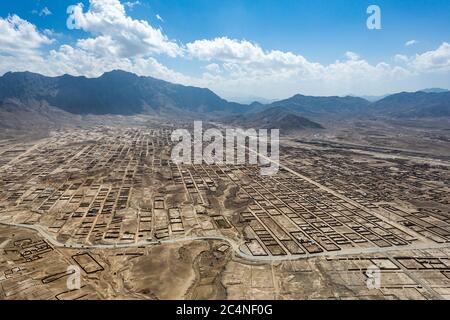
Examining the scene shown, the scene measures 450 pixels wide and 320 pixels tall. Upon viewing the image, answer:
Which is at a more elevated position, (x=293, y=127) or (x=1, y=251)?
(x=293, y=127)

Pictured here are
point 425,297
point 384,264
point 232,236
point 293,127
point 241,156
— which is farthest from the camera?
point 293,127

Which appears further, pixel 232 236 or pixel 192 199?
pixel 192 199

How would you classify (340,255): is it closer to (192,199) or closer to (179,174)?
(192,199)

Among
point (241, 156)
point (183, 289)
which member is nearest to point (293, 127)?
point (241, 156)

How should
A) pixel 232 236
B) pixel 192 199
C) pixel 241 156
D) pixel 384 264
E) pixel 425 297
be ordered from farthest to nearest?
pixel 241 156 < pixel 192 199 < pixel 232 236 < pixel 384 264 < pixel 425 297

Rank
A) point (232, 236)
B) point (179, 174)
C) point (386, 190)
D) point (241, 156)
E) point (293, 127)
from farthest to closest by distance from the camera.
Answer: point (293, 127), point (241, 156), point (179, 174), point (386, 190), point (232, 236)

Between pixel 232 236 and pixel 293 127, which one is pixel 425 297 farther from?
pixel 293 127

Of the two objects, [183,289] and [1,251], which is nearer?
[183,289]
